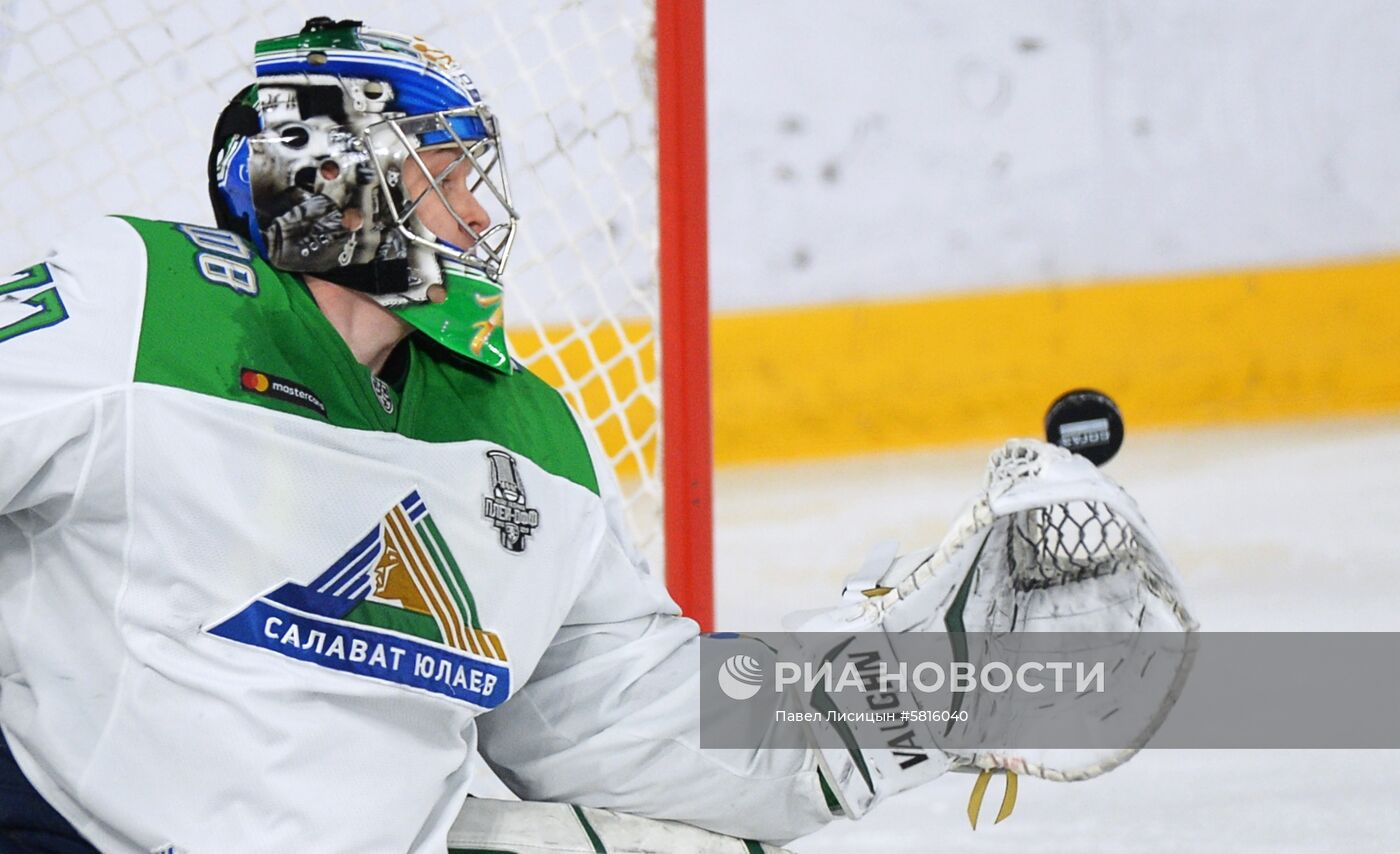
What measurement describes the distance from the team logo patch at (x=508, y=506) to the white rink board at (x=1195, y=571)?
886mm

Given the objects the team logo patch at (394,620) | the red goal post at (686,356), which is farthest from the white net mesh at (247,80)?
the team logo patch at (394,620)

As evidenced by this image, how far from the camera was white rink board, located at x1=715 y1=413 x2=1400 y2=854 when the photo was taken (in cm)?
205

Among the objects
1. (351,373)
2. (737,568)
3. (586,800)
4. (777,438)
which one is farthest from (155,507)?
(777,438)

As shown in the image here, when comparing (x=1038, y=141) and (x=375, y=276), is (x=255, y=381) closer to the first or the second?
(x=375, y=276)

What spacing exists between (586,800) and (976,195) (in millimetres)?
2779

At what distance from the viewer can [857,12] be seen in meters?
3.90

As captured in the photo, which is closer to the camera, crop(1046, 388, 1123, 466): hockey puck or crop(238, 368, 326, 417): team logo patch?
crop(238, 368, 326, 417): team logo patch

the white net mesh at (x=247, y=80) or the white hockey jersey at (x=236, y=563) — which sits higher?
the white net mesh at (x=247, y=80)

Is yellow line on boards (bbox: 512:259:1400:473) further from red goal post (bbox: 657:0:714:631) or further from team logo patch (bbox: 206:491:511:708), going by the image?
team logo patch (bbox: 206:491:511:708)

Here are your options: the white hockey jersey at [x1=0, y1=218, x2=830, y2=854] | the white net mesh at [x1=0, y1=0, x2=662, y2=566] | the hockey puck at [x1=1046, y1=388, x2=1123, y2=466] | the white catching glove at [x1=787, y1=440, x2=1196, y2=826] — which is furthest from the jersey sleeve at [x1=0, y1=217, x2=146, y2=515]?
the white net mesh at [x1=0, y1=0, x2=662, y2=566]

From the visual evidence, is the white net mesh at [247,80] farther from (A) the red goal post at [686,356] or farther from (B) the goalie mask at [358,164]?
(B) the goalie mask at [358,164]

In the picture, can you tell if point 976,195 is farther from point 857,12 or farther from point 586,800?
point 586,800

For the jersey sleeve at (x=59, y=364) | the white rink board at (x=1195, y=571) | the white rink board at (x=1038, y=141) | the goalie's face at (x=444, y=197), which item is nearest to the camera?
the jersey sleeve at (x=59, y=364)

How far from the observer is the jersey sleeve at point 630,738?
4.76 feet
